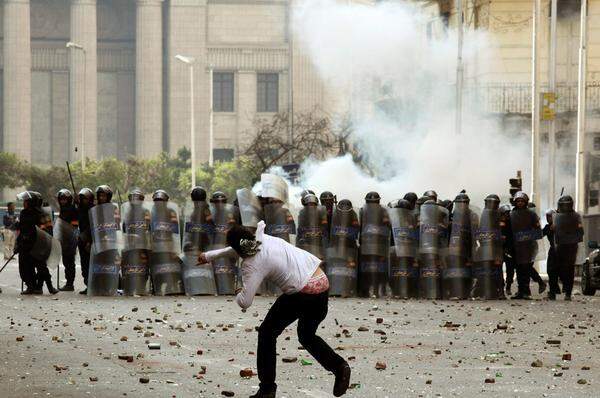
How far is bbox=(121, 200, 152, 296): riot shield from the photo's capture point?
2559 centimetres

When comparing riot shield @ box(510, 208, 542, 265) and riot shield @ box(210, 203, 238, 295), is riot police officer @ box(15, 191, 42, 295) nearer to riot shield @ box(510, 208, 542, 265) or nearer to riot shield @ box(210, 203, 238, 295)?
riot shield @ box(210, 203, 238, 295)

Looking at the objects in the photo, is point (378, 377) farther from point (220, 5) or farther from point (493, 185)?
point (220, 5)

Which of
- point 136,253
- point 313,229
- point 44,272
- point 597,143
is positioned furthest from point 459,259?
point 597,143

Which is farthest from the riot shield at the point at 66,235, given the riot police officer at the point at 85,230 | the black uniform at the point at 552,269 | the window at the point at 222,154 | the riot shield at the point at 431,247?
the window at the point at 222,154

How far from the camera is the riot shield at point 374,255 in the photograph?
25547 millimetres

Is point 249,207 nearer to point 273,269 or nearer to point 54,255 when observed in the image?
point 54,255

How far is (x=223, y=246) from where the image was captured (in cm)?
2570

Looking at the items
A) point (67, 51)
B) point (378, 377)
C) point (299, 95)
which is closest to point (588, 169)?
point (378, 377)

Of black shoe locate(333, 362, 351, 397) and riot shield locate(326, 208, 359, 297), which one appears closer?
black shoe locate(333, 362, 351, 397)

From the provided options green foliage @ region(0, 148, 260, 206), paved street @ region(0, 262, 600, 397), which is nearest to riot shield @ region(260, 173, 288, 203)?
paved street @ region(0, 262, 600, 397)

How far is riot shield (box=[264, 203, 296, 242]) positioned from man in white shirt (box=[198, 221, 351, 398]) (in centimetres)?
1307

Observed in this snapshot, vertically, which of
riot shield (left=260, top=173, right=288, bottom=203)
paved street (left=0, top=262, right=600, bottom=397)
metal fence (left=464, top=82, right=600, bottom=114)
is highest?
metal fence (left=464, top=82, right=600, bottom=114)

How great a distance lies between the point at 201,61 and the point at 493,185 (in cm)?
4445

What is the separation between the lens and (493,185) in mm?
46969
